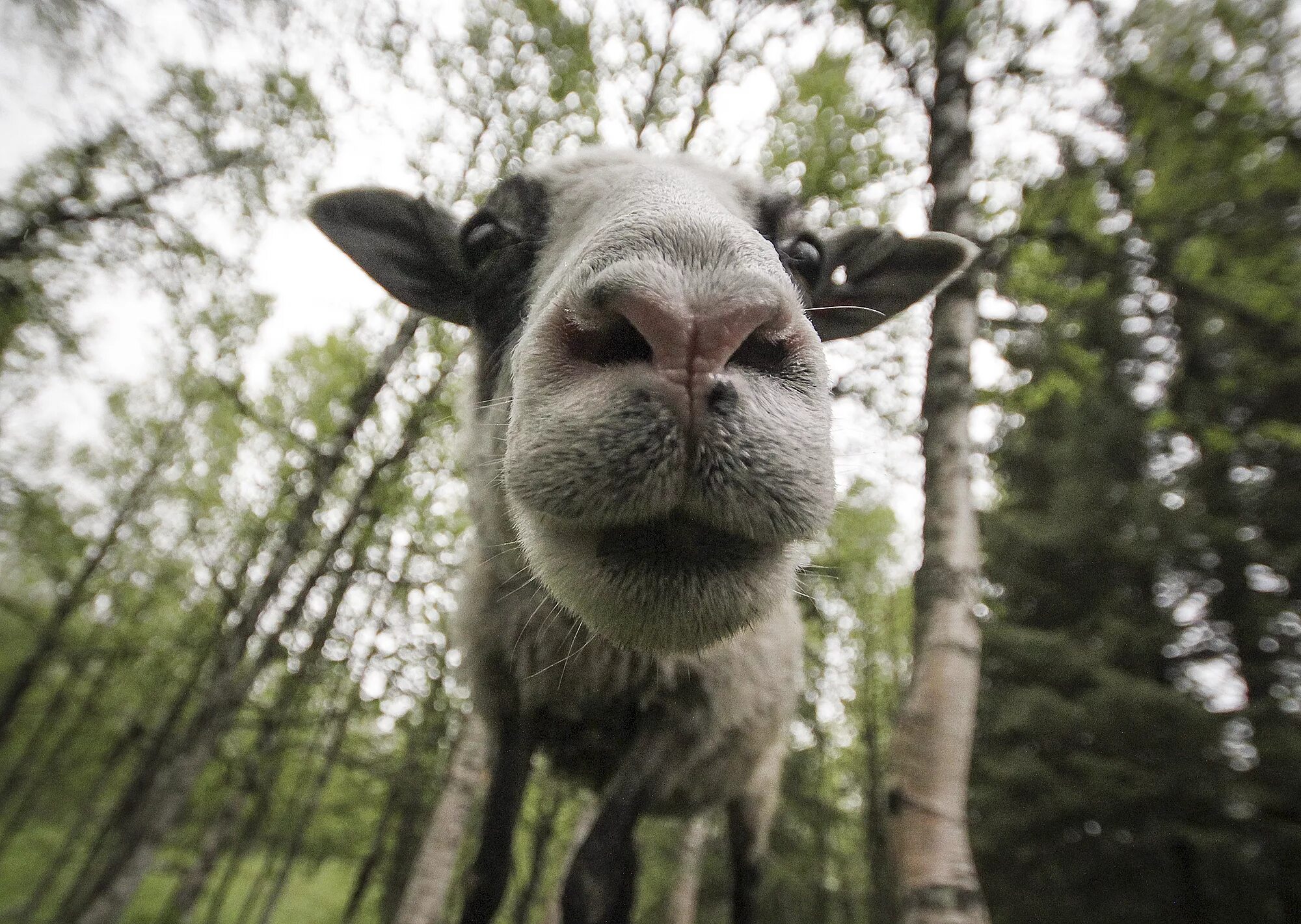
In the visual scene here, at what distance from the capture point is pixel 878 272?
296cm

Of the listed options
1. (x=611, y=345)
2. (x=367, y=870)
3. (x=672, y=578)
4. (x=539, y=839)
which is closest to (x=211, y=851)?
(x=367, y=870)

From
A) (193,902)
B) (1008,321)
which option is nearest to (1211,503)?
(1008,321)

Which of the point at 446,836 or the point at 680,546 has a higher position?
the point at 680,546

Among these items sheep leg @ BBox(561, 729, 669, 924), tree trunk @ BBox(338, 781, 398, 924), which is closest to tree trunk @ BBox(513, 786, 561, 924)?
tree trunk @ BBox(338, 781, 398, 924)

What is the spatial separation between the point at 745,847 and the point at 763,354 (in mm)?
4401

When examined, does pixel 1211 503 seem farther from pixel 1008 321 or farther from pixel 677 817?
pixel 677 817

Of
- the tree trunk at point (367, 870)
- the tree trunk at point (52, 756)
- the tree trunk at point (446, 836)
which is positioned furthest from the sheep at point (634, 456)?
the tree trunk at point (52, 756)

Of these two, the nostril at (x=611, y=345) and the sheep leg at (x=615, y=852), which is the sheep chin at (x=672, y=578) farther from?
the sheep leg at (x=615, y=852)

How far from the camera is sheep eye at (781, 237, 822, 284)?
2.51 metres

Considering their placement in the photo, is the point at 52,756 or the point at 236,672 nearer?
the point at 236,672

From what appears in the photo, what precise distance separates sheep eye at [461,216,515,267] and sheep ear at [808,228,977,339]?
4.70ft

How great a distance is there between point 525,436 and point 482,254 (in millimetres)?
1584

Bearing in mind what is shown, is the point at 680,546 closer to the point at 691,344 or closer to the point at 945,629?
the point at 691,344

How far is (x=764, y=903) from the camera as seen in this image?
1465 centimetres
